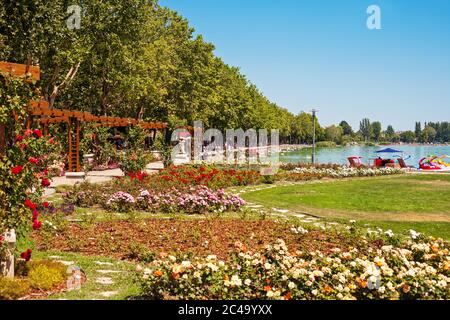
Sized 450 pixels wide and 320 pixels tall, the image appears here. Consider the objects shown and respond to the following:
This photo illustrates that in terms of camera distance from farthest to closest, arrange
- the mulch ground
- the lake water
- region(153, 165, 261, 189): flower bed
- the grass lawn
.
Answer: the lake water < region(153, 165, 261, 189): flower bed < the grass lawn < the mulch ground

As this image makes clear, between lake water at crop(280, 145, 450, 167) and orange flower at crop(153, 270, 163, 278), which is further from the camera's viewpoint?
lake water at crop(280, 145, 450, 167)

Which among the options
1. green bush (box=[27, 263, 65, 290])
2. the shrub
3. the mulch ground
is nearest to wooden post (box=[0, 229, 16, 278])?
green bush (box=[27, 263, 65, 290])

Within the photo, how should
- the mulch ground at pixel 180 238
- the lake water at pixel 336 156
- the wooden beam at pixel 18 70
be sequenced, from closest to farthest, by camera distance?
1. the wooden beam at pixel 18 70
2. the mulch ground at pixel 180 238
3. the lake water at pixel 336 156

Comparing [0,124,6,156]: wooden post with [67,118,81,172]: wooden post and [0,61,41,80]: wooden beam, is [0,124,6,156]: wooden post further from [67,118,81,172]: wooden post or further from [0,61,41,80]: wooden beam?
[67,118,81,172]: wooden post

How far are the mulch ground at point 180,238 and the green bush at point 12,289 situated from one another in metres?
2.34

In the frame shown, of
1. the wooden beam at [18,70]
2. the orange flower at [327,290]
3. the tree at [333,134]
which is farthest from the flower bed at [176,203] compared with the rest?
the tree at [333,134]

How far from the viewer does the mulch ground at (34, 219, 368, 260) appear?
8008mm

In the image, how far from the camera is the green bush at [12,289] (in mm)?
5129

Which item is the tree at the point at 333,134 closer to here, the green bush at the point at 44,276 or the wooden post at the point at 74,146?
the wooden post at the point at 74,146

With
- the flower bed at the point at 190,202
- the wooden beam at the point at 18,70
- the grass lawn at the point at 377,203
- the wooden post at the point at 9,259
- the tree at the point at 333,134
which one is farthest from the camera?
the tree at the point at 333,134

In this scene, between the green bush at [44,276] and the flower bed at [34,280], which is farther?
the green bush at [44,276]

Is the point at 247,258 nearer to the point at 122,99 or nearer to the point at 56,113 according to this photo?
the point at 56,113

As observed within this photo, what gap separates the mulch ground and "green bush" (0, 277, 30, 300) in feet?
7.68

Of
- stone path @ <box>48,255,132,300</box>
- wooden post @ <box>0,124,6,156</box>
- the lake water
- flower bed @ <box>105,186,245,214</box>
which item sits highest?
wooden post @ <box>0,124,6,156</box>
